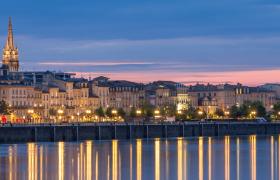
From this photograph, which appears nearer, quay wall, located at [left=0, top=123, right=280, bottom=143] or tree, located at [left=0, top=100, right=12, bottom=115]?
quay wall, located at [left=0, top=123, right=280, bottom=143]

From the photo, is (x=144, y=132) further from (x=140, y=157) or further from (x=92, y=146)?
(x=140, y=157)

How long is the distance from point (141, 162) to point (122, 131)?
4948 cm

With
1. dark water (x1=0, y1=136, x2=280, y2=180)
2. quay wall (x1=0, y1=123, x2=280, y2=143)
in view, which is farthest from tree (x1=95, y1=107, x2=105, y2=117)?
dark water (x1=0, y1=136, x2=280, y2=180)

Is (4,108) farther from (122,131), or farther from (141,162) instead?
(141,162)

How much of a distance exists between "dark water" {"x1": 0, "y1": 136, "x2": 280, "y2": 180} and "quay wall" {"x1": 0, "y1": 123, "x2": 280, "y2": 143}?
11.7 metres

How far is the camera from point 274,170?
7569 centimetres

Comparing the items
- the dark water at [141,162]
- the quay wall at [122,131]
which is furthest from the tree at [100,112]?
the dark water at [141,162]

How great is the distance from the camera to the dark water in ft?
235

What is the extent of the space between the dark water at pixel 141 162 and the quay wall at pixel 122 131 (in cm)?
1169

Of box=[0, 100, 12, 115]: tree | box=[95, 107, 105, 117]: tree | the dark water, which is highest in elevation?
box=[0, 100, 12, 115]: tree

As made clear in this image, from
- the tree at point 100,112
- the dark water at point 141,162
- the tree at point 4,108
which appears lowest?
the dark water at point 141,162

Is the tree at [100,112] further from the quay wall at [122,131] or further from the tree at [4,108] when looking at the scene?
the quay wall at [122,131]

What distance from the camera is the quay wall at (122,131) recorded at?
121188 mm

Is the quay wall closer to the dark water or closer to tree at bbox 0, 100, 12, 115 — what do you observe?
the dark water
